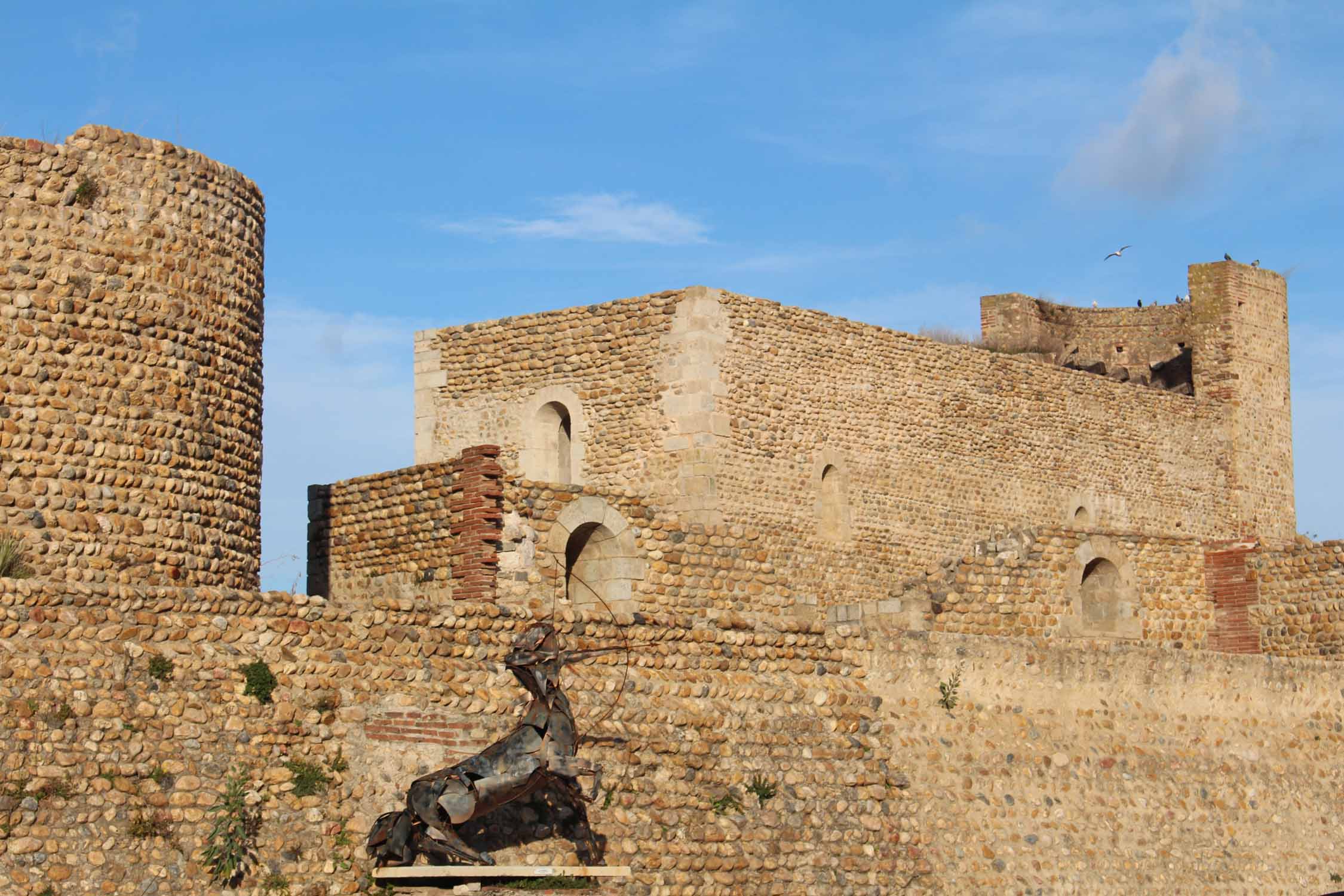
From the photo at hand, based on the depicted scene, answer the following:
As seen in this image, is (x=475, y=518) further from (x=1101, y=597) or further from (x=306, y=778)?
(x=1101, y=597)

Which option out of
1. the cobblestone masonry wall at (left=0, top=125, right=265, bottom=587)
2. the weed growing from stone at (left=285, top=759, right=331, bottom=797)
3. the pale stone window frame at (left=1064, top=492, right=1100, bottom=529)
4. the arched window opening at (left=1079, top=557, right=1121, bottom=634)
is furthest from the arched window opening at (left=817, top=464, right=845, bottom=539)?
the weed growing from stone at (left=285, top=759, right=331, bottom=797)

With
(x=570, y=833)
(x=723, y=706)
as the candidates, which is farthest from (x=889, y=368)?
(x=570, y=833)

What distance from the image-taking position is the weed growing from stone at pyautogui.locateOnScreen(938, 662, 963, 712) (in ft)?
61.7

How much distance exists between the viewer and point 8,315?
15898mm

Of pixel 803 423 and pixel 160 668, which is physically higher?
pixel 803 423

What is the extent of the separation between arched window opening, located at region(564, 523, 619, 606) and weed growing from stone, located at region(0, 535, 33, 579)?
19.9 feet

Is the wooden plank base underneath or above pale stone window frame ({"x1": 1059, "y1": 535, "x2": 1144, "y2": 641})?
underneath

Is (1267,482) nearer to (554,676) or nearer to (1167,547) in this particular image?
(1167,547)

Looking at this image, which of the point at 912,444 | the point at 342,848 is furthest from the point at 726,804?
the point at 912,444

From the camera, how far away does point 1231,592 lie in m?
23.3

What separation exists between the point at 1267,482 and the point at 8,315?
907 inches

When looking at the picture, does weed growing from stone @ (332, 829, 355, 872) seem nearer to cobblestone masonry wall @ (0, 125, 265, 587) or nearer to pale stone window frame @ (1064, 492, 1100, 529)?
cobblestone masonry wall @ (0, 125, 265, 587)

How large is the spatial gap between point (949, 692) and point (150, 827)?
775 centimetres

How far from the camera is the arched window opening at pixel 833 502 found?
82.4 ft
